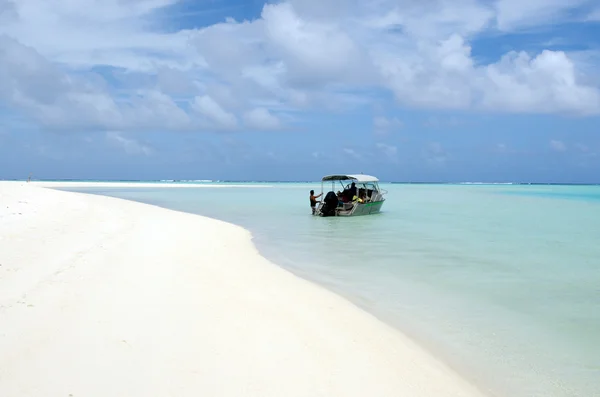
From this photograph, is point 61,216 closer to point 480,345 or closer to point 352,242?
point 352,242

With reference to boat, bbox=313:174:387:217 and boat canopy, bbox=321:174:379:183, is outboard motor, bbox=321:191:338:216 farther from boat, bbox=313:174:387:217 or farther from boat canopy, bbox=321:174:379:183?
boat canopy, bbox=321:174:379:183

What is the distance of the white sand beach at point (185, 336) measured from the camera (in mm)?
4039

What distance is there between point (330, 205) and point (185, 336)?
19.5 meters

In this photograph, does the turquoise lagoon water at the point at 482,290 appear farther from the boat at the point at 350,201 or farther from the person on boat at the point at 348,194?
the person on boat at the point at 348,194

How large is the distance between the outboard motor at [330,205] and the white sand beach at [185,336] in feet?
49.7

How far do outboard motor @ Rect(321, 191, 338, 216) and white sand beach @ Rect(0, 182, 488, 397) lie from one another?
596 inches

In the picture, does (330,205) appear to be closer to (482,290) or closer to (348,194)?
(348,194)

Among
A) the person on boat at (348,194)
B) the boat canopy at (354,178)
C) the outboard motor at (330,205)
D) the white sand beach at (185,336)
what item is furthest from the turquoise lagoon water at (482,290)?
the person on boat at (348,194)

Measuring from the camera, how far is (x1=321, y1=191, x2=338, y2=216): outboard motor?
24.4m

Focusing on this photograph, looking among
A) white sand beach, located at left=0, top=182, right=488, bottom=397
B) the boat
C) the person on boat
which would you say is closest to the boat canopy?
the boat

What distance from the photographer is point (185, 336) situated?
5.10 meters

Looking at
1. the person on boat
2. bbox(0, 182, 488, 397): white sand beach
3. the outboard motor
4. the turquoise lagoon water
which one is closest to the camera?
bbox(0, 182, 488, 397): white sand beach

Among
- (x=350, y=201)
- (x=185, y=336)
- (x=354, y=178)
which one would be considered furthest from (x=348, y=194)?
(x=185, y=336)

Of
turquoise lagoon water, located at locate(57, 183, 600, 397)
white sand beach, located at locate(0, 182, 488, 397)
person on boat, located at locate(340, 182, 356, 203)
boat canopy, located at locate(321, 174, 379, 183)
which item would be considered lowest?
turquoise lagoon water, located at locate(57, 183, 600, 397)
